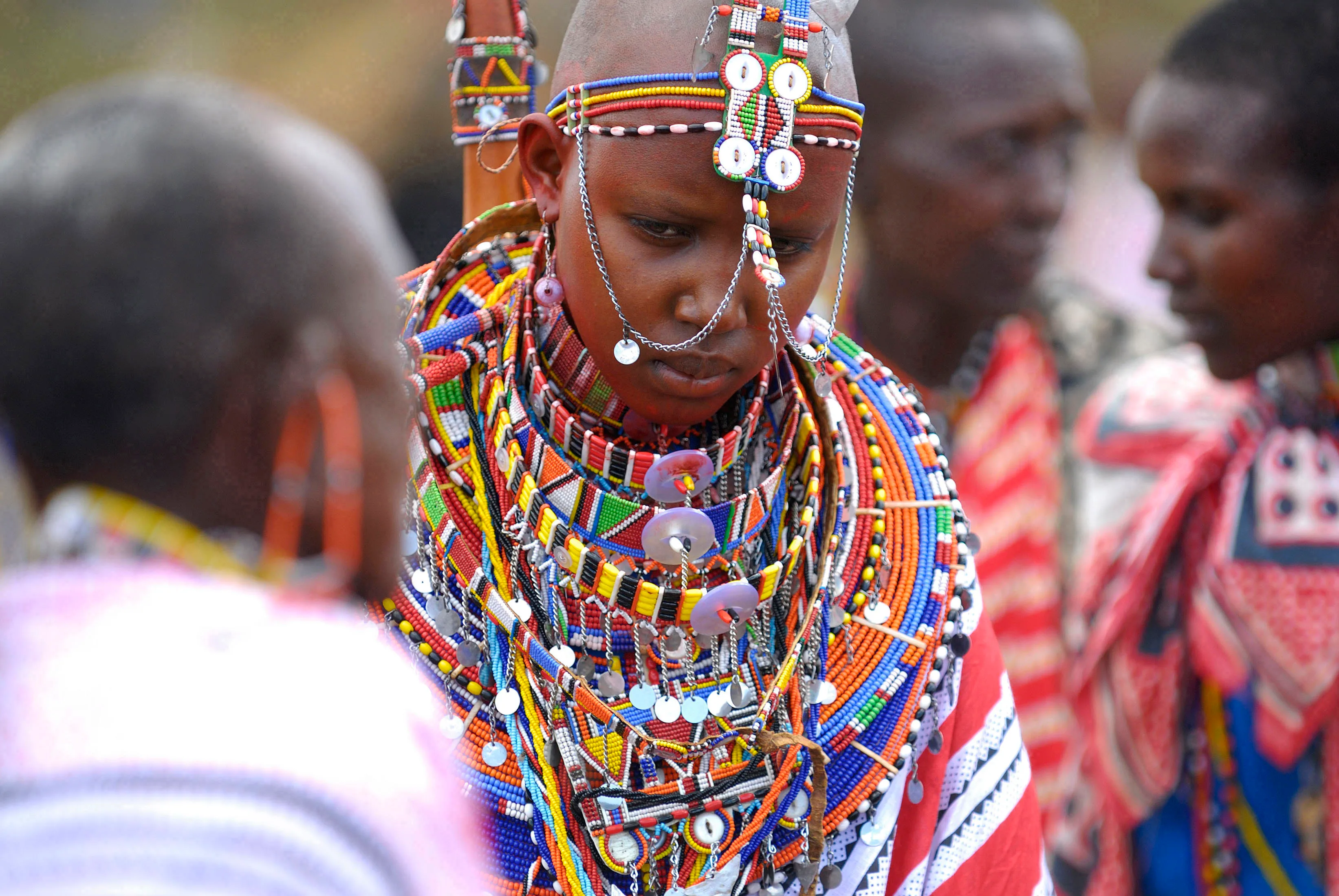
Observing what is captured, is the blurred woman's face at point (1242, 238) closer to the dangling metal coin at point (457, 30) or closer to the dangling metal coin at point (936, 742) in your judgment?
the dangling metal coin at point (936, 742)

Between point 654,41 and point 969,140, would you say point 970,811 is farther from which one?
point 969,140

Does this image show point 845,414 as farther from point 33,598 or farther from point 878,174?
point 878,174

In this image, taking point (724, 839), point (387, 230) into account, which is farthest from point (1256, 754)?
point (387, 230)

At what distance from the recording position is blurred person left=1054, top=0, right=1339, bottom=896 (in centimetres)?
296

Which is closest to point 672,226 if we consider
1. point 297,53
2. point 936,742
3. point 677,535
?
point 677,535

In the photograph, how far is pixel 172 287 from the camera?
1.05m

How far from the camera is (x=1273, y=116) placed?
3.09 metres

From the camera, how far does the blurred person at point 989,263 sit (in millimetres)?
3643

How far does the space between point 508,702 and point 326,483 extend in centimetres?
72

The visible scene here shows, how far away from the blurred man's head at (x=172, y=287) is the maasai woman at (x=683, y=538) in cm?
67

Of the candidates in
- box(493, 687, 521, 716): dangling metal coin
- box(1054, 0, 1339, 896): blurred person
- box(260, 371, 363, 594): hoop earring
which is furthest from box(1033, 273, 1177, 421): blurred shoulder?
box(260, 371, 363, 594): hoop earring

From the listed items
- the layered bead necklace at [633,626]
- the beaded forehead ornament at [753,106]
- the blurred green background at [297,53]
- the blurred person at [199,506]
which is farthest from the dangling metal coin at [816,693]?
the blurred green background at [297,53]

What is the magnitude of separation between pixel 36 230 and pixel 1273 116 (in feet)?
9.12

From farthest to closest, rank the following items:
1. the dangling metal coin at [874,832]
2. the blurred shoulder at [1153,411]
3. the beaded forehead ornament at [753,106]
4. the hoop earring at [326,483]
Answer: the blurred shoulder at [1153,411] → the dangling metal coin at [874,832] → the beaded forehead ornament at [753,106] → the hoop earring at [326,483]
